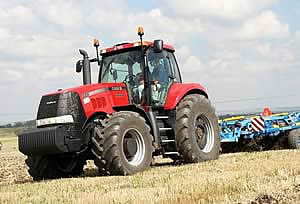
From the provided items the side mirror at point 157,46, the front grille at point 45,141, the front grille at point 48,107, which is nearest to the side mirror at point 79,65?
the front grille at point 48,107

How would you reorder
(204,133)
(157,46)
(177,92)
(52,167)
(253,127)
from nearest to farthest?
(52,167)
(157,46)
(177,92)
(204,133)
(253,127)

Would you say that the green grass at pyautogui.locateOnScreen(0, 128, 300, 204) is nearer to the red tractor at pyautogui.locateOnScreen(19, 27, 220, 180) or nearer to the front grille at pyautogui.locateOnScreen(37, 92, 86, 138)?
the red tractor at pyautogui.locateOnScreen(19, 27, 220, 180)

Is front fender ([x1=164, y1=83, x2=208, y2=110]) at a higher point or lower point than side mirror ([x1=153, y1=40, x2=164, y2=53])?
lower

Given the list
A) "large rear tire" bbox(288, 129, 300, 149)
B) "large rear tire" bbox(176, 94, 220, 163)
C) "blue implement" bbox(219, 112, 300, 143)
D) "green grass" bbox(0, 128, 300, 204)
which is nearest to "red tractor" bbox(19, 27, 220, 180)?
"large rear tire" bbox(176, 94, 220, 163)

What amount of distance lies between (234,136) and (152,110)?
461 centimetres

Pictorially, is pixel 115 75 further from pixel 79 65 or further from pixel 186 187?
pixel 186 187

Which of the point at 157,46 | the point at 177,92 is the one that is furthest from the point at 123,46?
the point at 177,92

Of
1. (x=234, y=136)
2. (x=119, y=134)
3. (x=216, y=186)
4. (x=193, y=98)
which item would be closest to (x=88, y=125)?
(x=119, y=134)

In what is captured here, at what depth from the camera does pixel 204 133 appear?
477 inches

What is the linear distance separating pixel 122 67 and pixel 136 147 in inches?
78.1

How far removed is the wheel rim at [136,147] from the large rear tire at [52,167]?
1308 millimetres

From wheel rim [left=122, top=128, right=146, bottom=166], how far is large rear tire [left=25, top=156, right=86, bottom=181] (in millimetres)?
1308

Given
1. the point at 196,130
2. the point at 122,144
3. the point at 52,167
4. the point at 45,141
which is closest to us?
the point at 45,141

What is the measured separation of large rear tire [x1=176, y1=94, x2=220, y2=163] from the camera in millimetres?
11094
